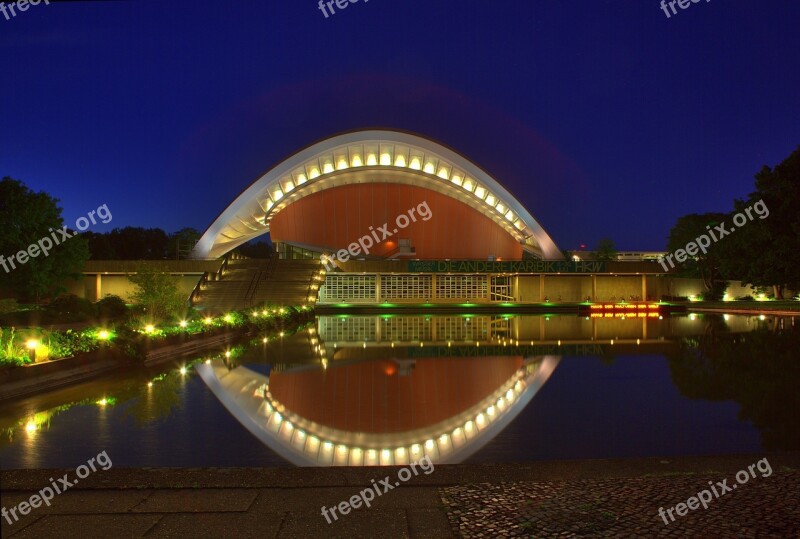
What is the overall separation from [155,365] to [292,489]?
8364mm

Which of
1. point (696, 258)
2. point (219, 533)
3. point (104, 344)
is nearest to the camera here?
point (219, 533)

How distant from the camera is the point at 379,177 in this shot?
4353 centimetres

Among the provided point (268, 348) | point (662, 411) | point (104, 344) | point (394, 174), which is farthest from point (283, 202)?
point (662, 411)

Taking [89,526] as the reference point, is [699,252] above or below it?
above

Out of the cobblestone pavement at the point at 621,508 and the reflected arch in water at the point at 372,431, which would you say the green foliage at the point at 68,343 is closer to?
the reflected arch in water at the point at 372,431

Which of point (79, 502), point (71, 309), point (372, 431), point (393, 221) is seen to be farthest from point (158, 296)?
point (393, 221)

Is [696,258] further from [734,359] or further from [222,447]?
[222,447]

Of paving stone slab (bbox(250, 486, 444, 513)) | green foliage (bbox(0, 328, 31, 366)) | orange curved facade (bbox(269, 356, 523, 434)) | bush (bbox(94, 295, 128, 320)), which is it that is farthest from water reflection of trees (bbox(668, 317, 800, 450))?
bush (bbox(94, 295, 128, 320))

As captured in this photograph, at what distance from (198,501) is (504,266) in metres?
33.6

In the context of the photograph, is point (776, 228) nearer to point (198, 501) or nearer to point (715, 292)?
point (715, 292)

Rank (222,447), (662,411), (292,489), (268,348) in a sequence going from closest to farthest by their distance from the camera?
(292,489), (222,447), (662,411), (268,348)

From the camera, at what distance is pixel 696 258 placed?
1529 inches

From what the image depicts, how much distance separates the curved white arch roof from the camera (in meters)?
40.8

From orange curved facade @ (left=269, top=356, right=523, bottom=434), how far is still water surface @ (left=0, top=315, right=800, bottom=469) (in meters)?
0.03
